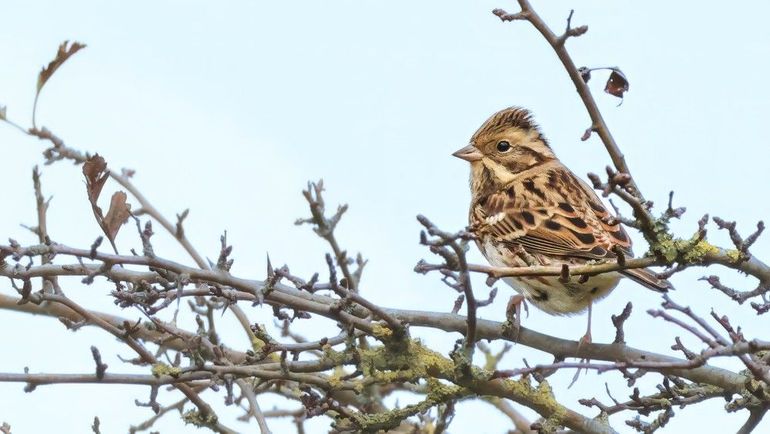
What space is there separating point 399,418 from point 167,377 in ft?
3.47

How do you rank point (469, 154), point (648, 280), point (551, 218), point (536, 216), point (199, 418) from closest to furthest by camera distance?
point (648, 280)
point (199, 418)
point (551, 218)
point (536, 216)
point (469, 154)

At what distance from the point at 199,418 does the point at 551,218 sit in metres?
2.70

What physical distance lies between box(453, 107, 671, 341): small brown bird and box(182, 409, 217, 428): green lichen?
1.67m

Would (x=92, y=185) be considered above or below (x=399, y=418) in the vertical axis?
above

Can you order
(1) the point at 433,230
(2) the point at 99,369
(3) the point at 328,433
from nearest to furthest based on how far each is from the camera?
(1) the point at 433,230 < (2) the point at 99,369 < (3) the point at 328,433

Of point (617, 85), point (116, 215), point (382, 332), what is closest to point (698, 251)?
point (617, 85)

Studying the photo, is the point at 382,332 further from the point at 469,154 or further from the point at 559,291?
the point at 469,154

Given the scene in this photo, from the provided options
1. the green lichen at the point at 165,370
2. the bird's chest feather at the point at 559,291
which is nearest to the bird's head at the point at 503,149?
the bird's chest feather at the point at 559,291

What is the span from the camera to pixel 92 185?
4.91 metres

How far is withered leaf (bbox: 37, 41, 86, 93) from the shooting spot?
5.71 meters

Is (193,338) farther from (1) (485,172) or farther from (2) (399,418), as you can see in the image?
(1) (485,172)

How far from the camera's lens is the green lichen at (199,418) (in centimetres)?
589

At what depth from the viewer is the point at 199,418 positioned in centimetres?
591

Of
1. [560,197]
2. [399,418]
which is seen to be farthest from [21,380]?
[560,197]
